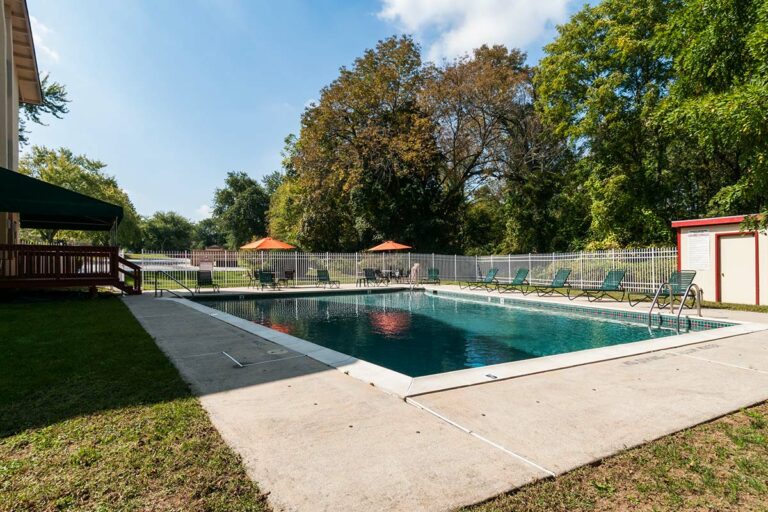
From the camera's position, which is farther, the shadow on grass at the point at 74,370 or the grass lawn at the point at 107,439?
the shadow on grass at the point at 74,370

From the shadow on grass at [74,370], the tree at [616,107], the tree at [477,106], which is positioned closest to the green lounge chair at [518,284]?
the tree at [616,107]

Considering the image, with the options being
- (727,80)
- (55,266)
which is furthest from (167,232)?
(727,80)

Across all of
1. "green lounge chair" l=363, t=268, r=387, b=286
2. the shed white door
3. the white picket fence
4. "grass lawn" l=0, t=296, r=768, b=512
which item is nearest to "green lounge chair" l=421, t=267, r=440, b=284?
the white picket fence

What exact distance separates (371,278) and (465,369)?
50.0 ft

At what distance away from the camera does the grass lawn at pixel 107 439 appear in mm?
2238

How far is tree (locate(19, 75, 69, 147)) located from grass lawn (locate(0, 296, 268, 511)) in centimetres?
2988

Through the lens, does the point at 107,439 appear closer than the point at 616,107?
Yes

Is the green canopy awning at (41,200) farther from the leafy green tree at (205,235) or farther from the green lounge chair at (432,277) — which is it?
the leafy green tree at (205,235)

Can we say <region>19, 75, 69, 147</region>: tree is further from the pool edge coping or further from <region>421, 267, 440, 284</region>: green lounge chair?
the pool edge coping

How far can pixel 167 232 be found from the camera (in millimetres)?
76938

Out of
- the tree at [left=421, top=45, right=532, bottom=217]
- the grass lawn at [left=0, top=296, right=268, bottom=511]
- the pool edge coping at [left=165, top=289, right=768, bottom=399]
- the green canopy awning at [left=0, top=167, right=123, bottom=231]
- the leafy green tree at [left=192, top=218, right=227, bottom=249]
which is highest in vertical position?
the tree at [left=421, top=45, right=532, bottom=217]

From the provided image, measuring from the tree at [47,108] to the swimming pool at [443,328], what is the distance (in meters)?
23.2

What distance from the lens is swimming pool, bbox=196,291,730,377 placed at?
7535mm

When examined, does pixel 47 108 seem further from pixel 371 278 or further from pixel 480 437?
pixel 480 437
